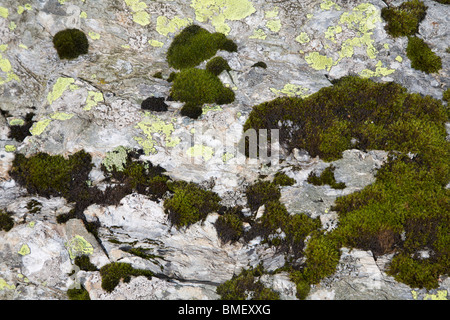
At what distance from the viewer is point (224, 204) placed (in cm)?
1046

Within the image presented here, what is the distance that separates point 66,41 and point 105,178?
6.56m

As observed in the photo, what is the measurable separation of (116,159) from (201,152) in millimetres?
2809

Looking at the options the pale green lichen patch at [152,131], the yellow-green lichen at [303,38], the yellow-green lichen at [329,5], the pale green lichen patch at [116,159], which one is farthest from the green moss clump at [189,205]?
the yellow-green lichen at [329,5]

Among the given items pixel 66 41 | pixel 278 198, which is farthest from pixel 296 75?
pixel 66 41

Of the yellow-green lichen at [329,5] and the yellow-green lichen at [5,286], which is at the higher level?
the yellow-green lichen at [329,5]

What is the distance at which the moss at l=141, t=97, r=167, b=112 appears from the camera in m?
12.2

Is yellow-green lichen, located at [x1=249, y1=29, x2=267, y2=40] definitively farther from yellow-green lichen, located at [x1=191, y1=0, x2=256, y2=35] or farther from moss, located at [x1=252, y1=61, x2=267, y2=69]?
moss, located at [x1=252, y1=61, x2=267, y2=69]

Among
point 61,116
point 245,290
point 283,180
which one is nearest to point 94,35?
point 61,116

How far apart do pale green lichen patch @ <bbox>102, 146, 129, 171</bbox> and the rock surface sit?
0.88 feet

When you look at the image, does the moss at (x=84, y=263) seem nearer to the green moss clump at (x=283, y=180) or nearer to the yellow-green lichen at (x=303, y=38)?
the green moss clump at (x=283, y=180)

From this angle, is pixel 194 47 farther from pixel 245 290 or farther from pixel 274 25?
pixel 245 290

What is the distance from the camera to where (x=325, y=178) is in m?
10.4

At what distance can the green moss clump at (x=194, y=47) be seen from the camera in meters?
14.1

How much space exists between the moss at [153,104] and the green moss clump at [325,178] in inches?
228
